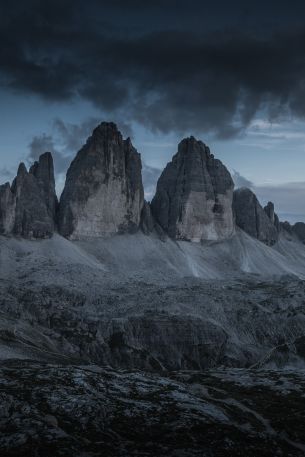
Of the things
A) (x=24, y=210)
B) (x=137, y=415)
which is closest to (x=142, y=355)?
(x=137, y=415)

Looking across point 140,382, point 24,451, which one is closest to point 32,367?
point 140,382

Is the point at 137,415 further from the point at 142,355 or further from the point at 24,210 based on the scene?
the point at 24,210

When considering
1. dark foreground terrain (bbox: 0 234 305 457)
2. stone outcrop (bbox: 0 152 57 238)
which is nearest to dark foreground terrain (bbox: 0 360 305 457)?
dark foreground terrain (bbox: 0 234 305 457)

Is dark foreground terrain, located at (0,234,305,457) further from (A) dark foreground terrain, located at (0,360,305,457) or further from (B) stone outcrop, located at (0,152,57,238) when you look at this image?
(B) stone outcrop, located at (0,152,57,238)

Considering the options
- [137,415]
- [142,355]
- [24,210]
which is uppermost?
[24,210]

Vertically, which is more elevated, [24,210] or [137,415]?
[24,210]

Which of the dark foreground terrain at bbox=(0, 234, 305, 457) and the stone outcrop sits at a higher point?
the stone outcrop

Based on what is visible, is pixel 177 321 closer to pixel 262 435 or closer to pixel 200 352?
pixel 200 352

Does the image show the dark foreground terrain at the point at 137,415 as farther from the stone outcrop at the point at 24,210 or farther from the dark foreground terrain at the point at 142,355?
the stone outcrop at the point at 24,210
